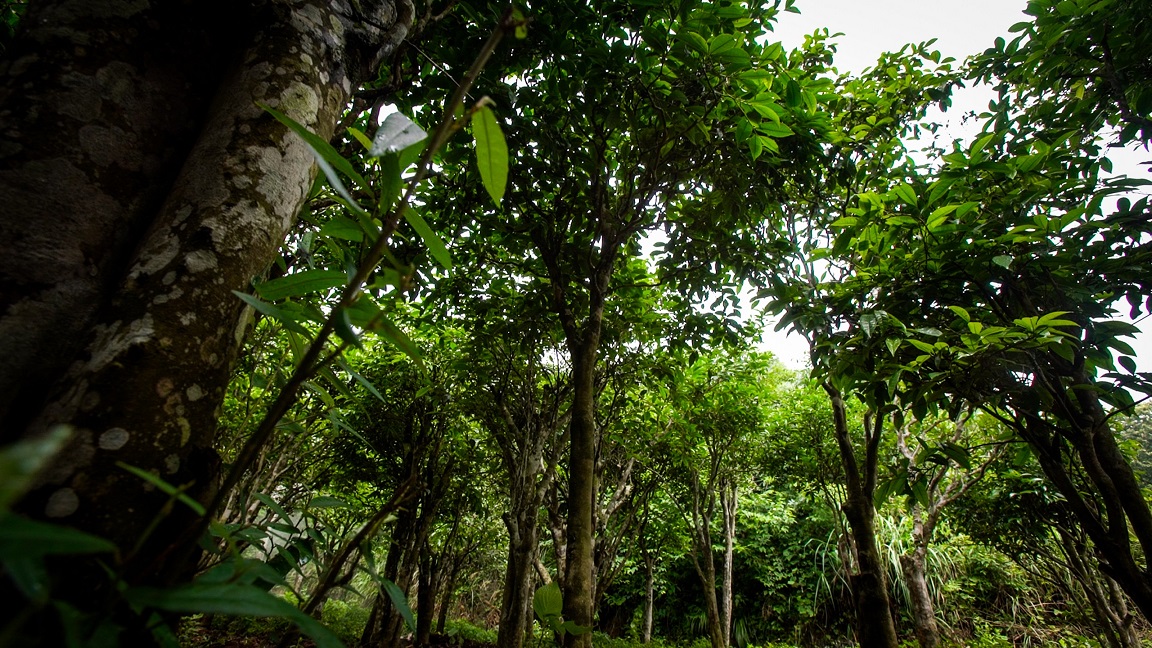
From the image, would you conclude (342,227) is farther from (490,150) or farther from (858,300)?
(858,300)

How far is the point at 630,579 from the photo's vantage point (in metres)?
12.9

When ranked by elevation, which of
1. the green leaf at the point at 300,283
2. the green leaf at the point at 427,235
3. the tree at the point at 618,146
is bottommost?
the green leaf at the point at 300,283

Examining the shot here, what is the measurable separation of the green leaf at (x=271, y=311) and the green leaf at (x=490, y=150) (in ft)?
0.82

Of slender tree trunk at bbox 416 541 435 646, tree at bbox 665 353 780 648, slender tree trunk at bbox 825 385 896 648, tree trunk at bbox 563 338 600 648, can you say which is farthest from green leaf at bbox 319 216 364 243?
slender tree trunk at bbox 416 541 435 646

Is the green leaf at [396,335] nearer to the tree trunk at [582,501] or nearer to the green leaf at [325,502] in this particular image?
the green leaf at [325,502]

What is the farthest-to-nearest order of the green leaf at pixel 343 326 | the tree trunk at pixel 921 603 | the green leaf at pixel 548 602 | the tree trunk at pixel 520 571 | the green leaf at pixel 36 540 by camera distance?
the tree trunk at pixel 921 603 → the tree trunk at pixel 520 571 → the green leaf at pixel 548 602 → the green leaf at pixel 343 326 → the green leaf at pixel 36 540

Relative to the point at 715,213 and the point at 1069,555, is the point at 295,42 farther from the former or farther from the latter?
the point at 1069,555

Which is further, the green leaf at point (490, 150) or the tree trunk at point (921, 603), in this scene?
the tree trunk at point (921, 603)

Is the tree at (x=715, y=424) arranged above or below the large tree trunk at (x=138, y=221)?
above

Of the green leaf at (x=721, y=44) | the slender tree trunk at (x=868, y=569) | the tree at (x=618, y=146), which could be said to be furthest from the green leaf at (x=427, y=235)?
the slender tree trunk at (x=868, y=569)

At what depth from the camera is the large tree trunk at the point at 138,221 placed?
0.51 m

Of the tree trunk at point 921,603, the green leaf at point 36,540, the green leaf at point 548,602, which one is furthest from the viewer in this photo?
the tree trunk at point 921,603

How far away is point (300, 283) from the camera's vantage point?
1.89ft

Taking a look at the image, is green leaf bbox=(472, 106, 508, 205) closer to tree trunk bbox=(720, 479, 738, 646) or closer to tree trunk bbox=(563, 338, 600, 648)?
tree trunk bbox=(563, 338, 600, 648)
